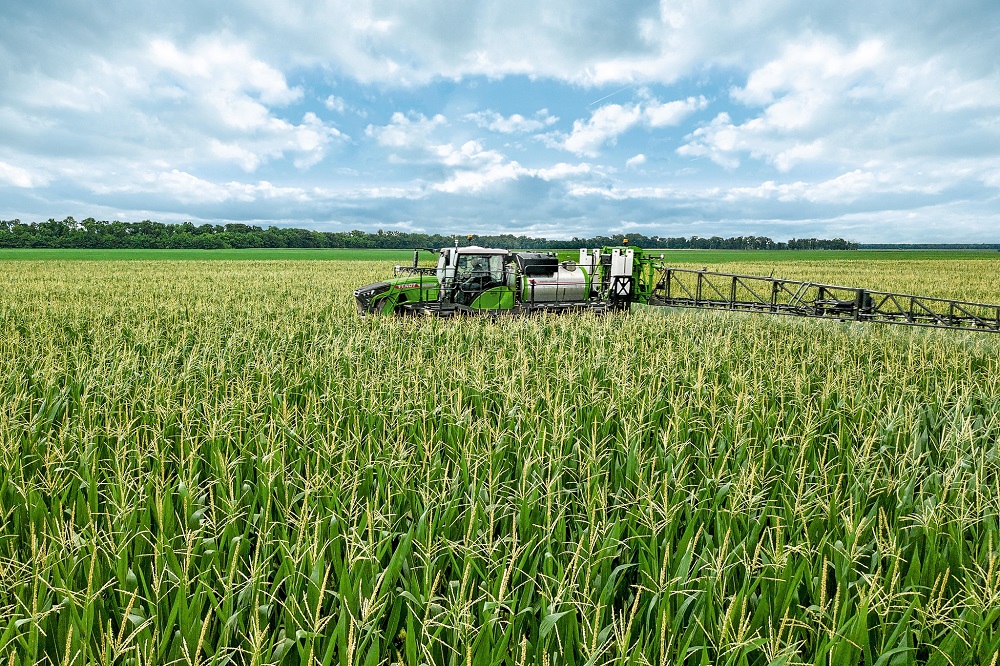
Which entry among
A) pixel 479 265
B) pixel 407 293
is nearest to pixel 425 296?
pixel 407 293

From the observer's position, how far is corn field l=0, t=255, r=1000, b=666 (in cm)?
242

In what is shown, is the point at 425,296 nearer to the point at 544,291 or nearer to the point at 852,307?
the point at 544,291

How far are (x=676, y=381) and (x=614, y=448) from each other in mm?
3166

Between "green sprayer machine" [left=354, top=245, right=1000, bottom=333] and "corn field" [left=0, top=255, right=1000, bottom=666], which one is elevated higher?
"green sprayer machine" [left=354, top=245, right=1000, bottom=333]

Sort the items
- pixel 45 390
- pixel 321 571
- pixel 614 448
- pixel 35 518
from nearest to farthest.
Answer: pixel 321 571, pixel 35 518, pixel 614 448, pixel 45 390

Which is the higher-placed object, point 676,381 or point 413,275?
point 413,275

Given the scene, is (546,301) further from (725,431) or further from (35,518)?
(35,518)

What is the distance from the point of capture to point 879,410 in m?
5.80

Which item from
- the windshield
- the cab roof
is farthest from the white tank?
the cab roof

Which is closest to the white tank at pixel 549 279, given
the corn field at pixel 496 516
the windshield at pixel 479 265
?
the windshield at pixel 479 265

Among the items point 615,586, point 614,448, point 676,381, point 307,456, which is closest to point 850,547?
point 615,586

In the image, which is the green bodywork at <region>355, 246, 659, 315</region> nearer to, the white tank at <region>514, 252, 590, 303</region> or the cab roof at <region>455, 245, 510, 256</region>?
the white tank at <region>514, 252, 590, 303</region>

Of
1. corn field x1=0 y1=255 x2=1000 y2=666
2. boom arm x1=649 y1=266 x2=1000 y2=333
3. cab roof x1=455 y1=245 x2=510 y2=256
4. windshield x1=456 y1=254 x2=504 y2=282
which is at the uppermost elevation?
cab roof x1=455 y1=245 x2=510 y2=256

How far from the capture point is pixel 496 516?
3.67 metres
